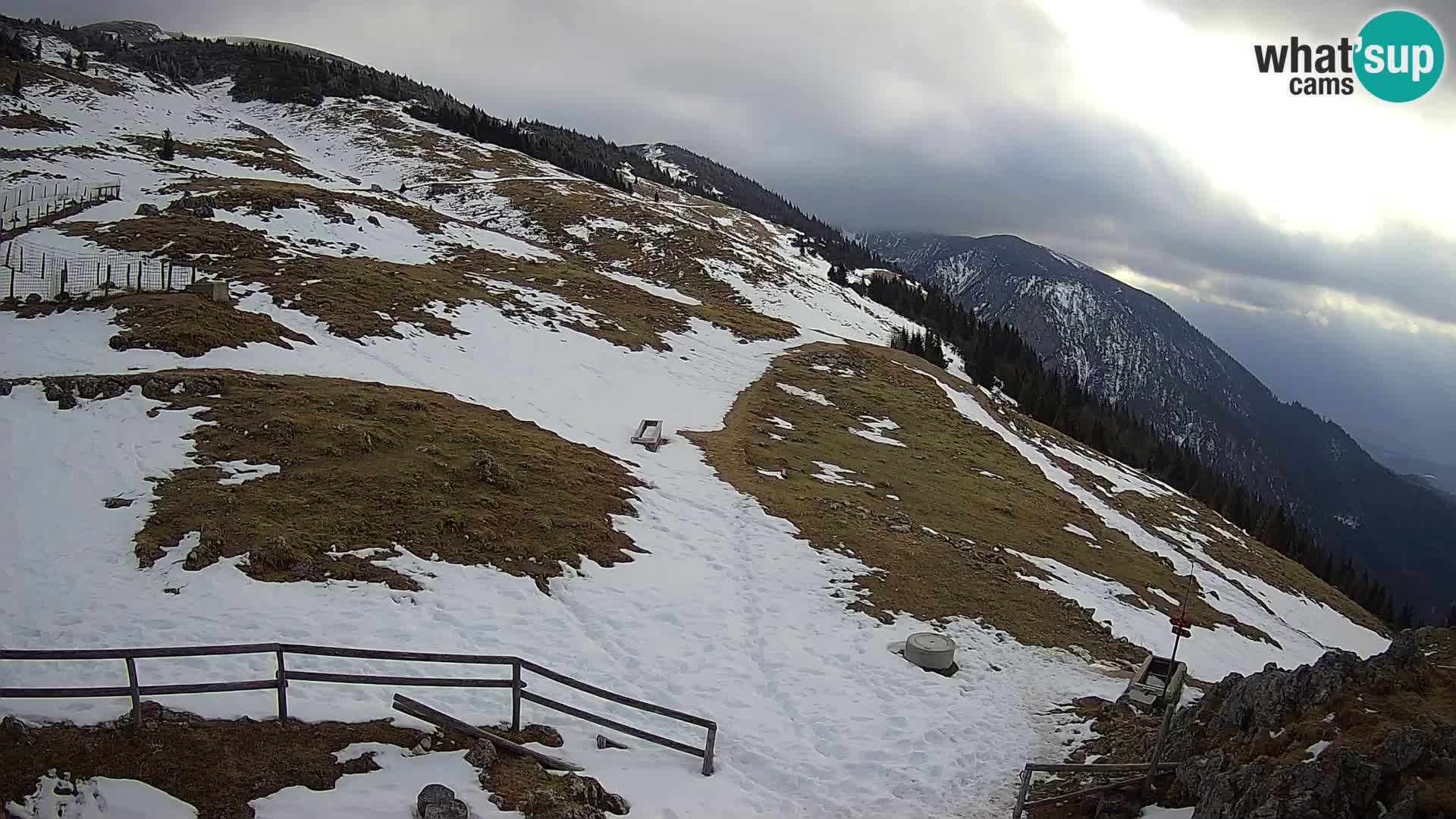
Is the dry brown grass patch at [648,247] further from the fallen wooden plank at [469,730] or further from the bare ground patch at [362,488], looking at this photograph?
the fallen wooden plank at [469,730]

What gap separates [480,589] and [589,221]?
67.4m

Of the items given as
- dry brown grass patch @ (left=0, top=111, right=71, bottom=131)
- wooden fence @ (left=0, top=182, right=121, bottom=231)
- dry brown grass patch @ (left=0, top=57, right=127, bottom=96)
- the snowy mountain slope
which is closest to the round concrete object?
the snowy mountain slope

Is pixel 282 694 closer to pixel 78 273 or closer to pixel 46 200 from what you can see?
pixel 78 273

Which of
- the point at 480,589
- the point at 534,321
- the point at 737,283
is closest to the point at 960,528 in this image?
the point at 480,589

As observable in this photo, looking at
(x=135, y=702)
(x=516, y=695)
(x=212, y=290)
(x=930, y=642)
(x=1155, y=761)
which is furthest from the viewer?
(x=212, y=290)

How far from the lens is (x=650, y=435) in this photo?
1147 inches

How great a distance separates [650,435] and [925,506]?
11557 millimetres

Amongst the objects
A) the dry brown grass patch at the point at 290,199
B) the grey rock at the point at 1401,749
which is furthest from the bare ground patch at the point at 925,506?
the dry brown grass patch at the point at 290,199

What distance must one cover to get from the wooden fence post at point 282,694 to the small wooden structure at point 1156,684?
14.7 meters

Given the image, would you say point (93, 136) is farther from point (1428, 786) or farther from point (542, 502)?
point (1428, 786)

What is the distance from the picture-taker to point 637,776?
10516 millimetres

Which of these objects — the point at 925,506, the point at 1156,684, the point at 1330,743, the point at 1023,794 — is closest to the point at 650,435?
the point at 925,506

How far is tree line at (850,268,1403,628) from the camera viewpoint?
76875 millimetres

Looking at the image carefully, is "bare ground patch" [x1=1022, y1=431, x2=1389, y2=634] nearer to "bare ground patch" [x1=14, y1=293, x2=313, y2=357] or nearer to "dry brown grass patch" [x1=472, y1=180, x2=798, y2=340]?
"dry brown grass patch" [x1=472, y1=180, x2=798, y2=340]
